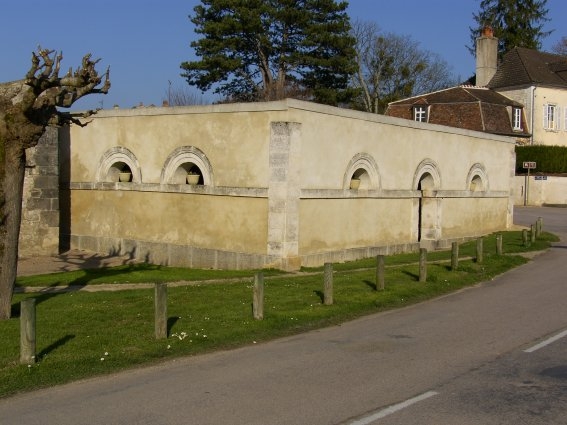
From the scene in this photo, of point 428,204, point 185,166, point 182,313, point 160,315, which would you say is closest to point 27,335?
point 160,315

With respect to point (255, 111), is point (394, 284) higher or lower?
lower

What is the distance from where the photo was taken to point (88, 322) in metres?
11.5

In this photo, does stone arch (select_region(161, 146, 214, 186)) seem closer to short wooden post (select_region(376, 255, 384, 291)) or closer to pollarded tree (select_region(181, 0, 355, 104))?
short wooden post (select_region(376, 255, 384, 291))

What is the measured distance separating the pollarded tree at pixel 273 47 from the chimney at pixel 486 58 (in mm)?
15123

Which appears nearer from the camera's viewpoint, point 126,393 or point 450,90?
point 126,393

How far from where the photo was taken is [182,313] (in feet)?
40.9

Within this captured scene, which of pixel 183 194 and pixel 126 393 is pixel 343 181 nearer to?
pixel 183 194

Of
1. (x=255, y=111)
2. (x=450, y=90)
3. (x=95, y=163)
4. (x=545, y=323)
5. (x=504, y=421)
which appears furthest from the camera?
(x=450, y=90)

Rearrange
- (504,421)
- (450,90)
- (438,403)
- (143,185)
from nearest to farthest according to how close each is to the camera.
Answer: (504,421), (438,403), (143,185), (450,90)

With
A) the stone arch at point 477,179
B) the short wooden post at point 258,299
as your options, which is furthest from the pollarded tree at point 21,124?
the stone arch at point 477,179

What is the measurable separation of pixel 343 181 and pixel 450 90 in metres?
33.7

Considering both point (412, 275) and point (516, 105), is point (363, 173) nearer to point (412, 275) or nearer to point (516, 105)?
point (412, 275)

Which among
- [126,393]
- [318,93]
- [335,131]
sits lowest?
[126,393]

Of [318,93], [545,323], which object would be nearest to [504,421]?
[545,323]
